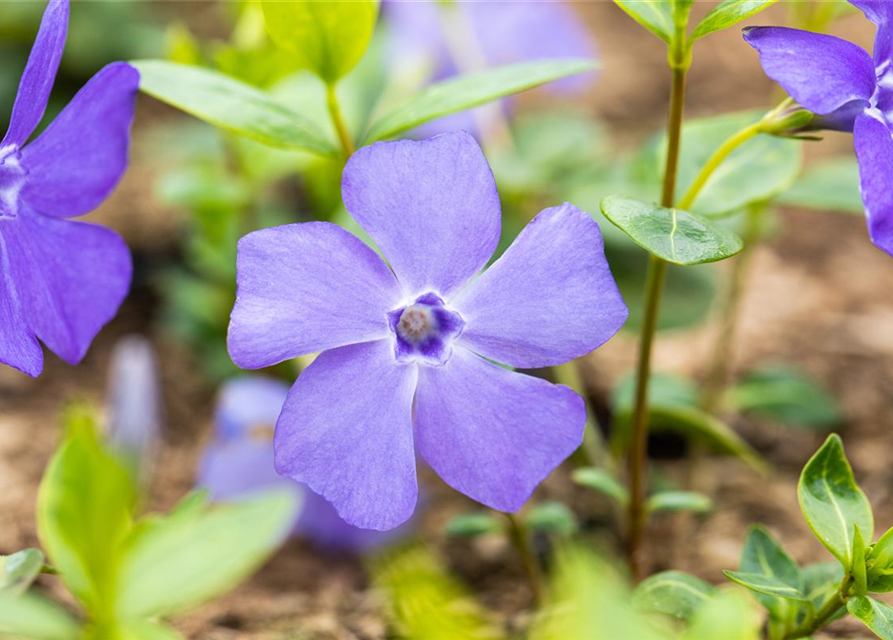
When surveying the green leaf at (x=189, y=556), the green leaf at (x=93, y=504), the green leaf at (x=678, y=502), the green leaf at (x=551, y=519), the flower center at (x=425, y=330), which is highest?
the green leaf at (x=93, y=504)

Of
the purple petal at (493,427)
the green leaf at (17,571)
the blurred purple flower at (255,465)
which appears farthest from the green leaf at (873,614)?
the blurred purple flower at (255,465)

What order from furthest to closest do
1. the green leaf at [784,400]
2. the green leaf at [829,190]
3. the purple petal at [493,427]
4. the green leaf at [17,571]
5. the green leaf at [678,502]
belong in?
the green leaf at [784,400] → the green leaf at [829,190] → the green leaf at [678,502] → the purple petal at [493,427] → the green leaf at [17,571]

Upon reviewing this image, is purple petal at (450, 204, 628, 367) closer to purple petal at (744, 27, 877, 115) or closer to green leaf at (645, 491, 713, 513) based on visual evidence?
purple petal at (744, 27, 877, 115)

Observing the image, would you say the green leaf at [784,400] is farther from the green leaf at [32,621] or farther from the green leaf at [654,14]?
the green leaf at [32,621]

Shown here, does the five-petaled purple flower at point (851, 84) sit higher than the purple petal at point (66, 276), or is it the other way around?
the five-petaled purple flower at point (851, 84)

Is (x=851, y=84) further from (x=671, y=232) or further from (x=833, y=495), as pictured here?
(x=833, y=495)

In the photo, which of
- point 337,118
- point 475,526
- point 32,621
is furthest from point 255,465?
point 32,621
